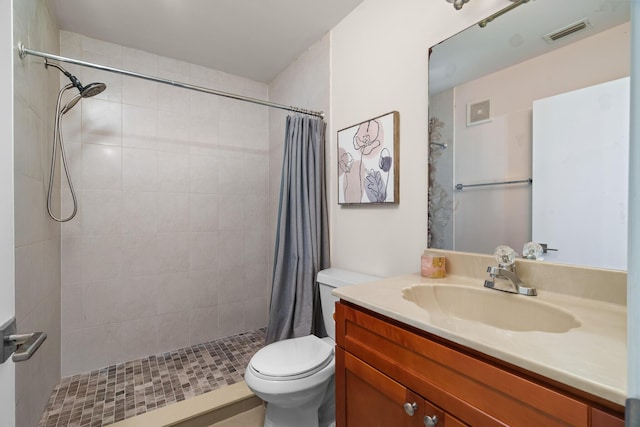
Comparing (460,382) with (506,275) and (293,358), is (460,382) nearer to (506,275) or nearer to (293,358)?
(506,275)

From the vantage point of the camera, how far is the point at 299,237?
6.15 feet

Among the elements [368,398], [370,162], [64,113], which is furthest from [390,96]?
[64,113]

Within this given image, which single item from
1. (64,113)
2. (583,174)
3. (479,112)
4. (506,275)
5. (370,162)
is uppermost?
(64,113)

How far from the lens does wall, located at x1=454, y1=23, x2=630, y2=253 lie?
0.92 meters

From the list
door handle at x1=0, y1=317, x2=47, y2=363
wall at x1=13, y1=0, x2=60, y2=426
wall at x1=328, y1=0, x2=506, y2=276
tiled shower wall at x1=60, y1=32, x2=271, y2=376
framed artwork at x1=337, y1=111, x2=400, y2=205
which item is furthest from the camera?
tiled shower wall at x1=60, y1=32, x2=271, y2=376

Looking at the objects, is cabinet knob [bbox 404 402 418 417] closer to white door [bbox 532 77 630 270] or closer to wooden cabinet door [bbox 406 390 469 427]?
wooden cabinet door [bbox 406 390 469 427]

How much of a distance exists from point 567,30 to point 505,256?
0.79 meters

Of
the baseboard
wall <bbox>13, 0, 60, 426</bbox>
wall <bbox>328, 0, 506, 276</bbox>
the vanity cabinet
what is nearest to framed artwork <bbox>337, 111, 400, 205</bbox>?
wall <bbox>328, 0, 506, 276</bbox>

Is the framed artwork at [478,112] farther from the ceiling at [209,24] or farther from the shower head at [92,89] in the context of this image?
the shower head at [92,89]

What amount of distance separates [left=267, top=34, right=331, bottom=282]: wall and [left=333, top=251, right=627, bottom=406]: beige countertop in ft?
4.41

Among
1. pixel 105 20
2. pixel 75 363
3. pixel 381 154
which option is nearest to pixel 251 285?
pixel 75 363

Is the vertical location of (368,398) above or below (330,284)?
below

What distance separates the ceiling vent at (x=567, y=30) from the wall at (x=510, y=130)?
44 millimetres

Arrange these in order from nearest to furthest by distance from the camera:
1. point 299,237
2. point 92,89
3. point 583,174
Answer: point 583,174
point 92,89
point 299,237
